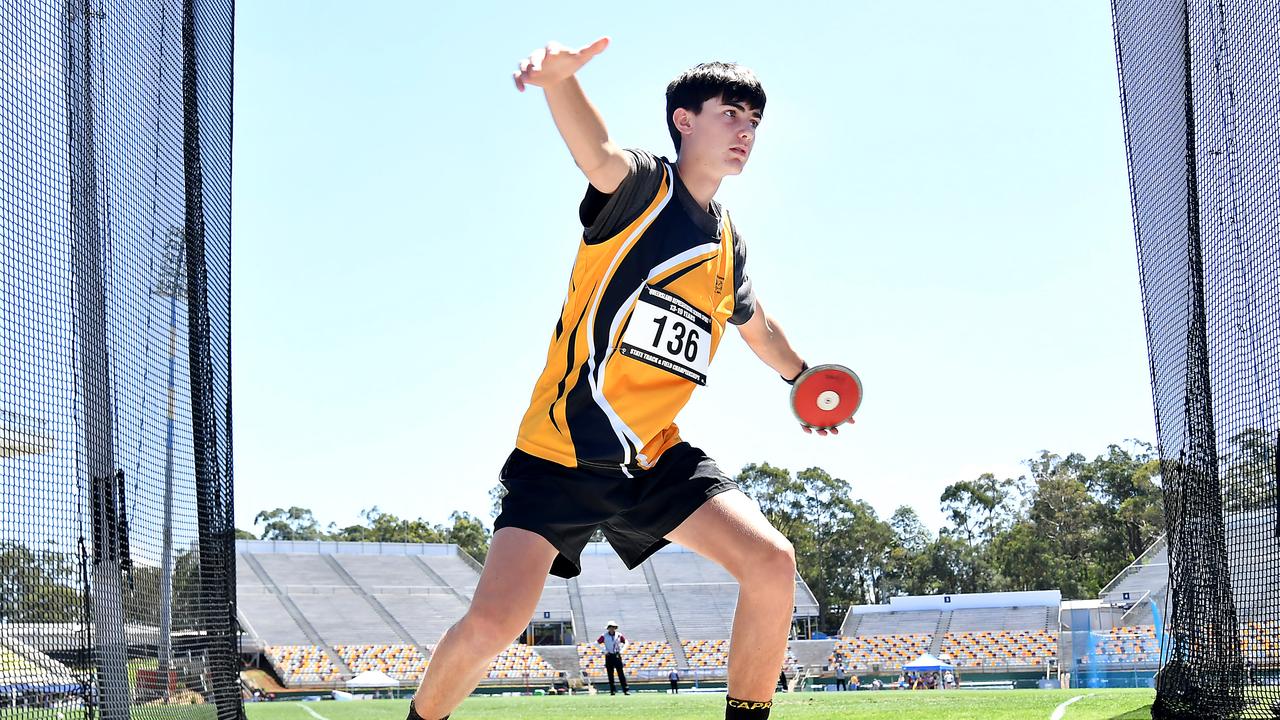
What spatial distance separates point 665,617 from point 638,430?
51248mm

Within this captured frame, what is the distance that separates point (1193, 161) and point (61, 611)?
5667mm

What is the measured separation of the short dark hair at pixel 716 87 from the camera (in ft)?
11.7

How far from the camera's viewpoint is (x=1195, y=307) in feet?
19.5

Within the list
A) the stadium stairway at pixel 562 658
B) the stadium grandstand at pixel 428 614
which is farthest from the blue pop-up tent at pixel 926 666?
the stadium stairway at pixel 562 658

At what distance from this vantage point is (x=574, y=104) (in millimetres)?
2885

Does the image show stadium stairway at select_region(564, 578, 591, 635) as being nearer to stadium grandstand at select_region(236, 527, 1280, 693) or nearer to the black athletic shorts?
stadium grandstand at select_region(236, 527, 1280, 693)

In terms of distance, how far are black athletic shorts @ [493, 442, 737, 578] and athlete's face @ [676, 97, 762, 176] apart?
874mm

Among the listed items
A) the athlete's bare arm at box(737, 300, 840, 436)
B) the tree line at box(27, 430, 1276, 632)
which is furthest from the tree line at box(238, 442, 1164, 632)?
the athlete's bare arm at box(737, 300, 840, 436)

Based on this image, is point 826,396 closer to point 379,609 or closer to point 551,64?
point 551,64

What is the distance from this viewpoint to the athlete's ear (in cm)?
366

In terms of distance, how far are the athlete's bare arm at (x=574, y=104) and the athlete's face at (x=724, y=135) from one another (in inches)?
20.5

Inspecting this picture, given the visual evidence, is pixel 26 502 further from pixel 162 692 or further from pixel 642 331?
pixel 642 331

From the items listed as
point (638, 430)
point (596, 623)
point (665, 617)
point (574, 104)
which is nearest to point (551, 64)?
point (574, 104)

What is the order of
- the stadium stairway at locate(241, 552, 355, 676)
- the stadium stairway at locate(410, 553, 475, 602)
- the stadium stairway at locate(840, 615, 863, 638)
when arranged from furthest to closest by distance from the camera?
1. the stadium stairway at locate(410, 553, 475, 602)
2. the stadium stairway at locate(840, 615, 863, 638)
3. the stadium stairway at locate(241, 552, 355, 676)
